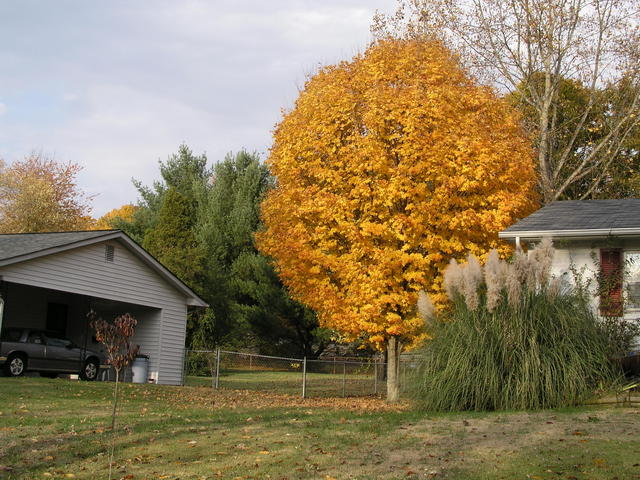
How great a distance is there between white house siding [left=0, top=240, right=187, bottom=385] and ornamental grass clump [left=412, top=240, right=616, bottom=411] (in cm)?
1114

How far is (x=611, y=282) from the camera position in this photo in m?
15.6

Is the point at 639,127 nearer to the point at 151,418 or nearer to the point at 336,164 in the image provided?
the point at 336,164

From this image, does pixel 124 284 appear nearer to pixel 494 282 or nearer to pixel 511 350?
pixel 494 282

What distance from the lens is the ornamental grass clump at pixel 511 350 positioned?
40.4 ft

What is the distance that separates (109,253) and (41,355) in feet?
11.5

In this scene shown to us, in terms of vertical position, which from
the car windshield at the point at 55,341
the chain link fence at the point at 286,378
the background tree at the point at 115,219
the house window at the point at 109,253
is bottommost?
the chain link fence at the point at 286,378

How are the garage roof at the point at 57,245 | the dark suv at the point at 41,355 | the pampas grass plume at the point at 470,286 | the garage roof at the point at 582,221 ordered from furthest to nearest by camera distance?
the dark suv at the point at 41,355
the garage roof at the point at 57,245
the garage roof at the point at 582,221
the pampas grass plume at the point at 470,286

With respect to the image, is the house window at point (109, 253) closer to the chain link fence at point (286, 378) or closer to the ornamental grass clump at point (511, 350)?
the chain link fence at point (286, 378)

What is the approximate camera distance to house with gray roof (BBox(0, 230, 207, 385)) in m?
19.5

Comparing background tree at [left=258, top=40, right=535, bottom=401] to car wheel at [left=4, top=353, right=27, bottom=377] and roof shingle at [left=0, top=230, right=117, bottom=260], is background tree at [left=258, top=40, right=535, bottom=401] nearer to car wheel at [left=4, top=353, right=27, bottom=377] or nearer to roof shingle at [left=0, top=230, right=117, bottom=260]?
roof shingle at [left=0, top=230, right=117, bottom=260]

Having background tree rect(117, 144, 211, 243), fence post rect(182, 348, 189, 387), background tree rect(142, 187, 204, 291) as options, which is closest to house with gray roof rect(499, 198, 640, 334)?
fence post rect(182, 348, 189, 387)

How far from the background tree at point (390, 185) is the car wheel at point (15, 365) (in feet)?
23.2

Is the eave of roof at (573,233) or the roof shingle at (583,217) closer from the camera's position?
the eave of roof at (573,233)

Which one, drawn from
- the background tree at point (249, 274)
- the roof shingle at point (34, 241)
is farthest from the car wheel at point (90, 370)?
the background tree at point (249, 274)
